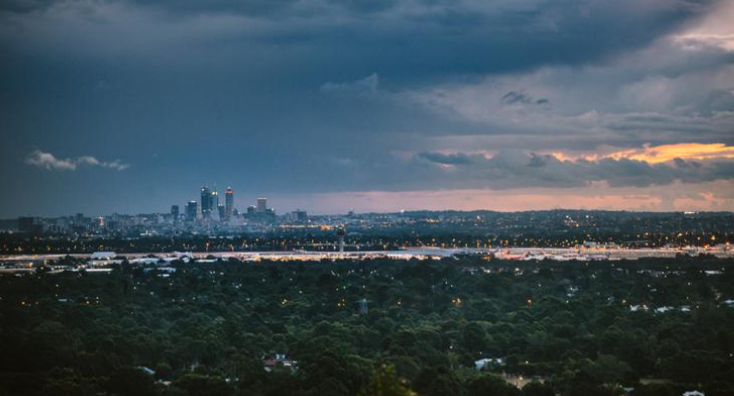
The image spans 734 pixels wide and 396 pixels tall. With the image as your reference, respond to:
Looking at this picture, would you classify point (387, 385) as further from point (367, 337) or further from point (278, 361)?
point (367, 337)

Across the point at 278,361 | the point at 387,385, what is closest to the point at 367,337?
the point at 278,361

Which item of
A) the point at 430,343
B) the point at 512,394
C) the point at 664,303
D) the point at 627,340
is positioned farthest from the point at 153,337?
the point at 664,303

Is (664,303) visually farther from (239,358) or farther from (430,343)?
(239,358)

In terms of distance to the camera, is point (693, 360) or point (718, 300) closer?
point (693, 360)

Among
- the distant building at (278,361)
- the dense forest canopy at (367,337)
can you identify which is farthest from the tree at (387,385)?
the distant building at (278,361)

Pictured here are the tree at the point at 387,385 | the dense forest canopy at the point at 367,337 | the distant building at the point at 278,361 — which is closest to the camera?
the tree at the point at 387,385

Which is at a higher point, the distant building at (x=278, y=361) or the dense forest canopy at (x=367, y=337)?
the dense forest canopy at (x=367, y=337)

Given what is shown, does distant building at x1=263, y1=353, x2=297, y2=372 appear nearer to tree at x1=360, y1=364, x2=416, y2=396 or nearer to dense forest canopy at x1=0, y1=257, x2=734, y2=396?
dense forest canopy at x1=0, y1=257, x2=734, y2=396

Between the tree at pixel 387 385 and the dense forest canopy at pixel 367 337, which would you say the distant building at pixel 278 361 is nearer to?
the dense forest canopy at pixel 367 337

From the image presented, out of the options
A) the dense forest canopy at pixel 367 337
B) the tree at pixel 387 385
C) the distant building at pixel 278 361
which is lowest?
the distant building at pixel 278 361
